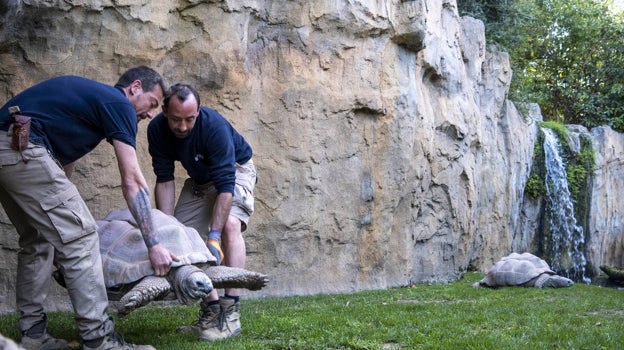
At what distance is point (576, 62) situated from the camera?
1112 inches

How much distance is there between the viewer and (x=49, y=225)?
517 centimetres

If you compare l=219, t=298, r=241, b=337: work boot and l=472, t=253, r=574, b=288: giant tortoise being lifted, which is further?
l=472, t=253, r=574, b=288: giant tortoise being lifted

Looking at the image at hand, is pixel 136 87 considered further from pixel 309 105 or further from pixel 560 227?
pixel 560 227

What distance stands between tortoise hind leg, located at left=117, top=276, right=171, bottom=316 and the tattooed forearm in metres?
0.26

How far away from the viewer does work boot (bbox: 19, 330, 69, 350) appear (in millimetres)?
5527

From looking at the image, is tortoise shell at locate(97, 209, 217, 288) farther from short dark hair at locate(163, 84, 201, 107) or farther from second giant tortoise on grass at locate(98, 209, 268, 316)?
short dark hair at locate(163, 84, 201, 107)

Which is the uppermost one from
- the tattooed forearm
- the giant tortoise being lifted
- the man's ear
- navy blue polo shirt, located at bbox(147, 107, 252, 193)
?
the man's ear

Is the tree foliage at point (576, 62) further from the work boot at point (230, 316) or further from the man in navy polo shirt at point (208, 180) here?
the work boot at point (230, 316)

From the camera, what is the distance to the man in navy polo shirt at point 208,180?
6.25 meters

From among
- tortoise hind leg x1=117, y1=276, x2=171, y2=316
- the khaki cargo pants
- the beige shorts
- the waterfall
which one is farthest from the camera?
the waterfall

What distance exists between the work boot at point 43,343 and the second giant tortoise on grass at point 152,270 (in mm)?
605

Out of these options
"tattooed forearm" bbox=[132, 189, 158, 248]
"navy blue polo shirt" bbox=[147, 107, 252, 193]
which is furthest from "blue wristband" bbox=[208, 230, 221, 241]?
"tattooed forearm" bbox=[132, 189, 158, 248]

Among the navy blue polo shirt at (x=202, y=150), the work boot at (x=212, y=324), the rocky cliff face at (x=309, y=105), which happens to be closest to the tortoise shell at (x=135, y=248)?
the work boot at (x=212, y=324)

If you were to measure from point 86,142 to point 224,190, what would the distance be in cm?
136
